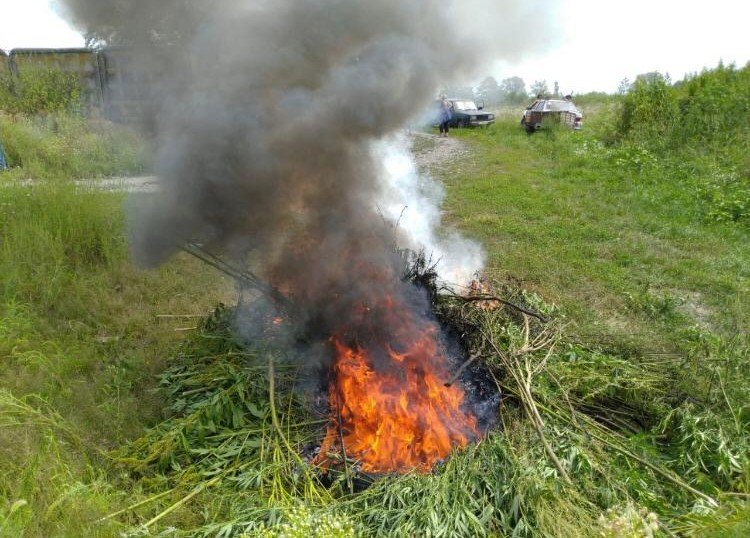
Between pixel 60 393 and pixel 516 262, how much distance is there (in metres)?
5.72

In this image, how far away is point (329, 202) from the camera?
4.48m

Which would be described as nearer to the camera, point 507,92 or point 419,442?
point 419,442

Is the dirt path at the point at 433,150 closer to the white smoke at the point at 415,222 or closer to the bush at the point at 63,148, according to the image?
the white smoke at the point at 415,222

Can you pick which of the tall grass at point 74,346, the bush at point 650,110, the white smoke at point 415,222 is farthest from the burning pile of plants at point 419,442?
the bush at point 650,110

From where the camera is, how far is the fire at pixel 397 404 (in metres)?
3.52

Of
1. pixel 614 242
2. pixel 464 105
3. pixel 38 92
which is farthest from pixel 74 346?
pixel 464 105

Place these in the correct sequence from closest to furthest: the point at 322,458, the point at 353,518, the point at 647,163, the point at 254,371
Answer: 1. the point at 353,518
2. the point at 322,458
3. the point at 254,371
4. the point at 647,163

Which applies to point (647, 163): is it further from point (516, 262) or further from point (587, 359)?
point (587, 359)

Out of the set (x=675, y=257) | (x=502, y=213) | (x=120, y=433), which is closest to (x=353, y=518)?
(x=120, y=433)

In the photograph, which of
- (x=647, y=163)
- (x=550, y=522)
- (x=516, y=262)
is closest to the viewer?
(x=550, y=522)

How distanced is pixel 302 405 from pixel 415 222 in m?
3.70

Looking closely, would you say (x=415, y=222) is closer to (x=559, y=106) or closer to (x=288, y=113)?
(x=288, y=113)

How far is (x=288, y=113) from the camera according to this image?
4109 millimetres

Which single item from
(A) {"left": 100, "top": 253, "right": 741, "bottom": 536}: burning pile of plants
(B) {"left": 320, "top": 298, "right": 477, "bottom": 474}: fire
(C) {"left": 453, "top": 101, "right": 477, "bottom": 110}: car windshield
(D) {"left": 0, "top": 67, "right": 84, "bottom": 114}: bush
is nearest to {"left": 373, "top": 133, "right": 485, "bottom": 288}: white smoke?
(A) {"left": 100, "top": 253, "right": 741, "bottom": 536}: burning pile of plants
